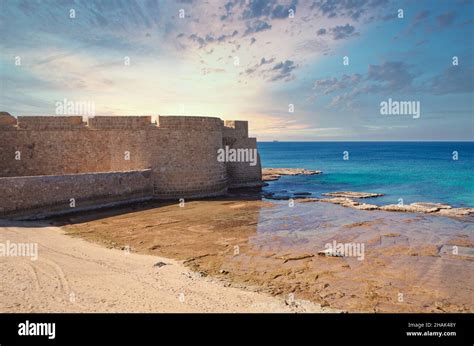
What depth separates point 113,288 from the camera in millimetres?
6492

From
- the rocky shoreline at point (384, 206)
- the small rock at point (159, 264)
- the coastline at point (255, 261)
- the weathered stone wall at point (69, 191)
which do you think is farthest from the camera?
the rocky shoreline at point (384, 206)

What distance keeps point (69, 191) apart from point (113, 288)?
9.52m

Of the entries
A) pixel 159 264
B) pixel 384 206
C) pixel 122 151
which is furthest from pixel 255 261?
pixel 122 151

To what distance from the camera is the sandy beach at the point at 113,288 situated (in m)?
5.70

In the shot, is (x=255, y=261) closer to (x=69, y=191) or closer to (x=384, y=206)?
(x=69, y=191)

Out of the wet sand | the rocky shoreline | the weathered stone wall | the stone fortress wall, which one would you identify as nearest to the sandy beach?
the wet sand

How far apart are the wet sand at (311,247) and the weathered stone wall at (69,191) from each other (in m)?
1.06

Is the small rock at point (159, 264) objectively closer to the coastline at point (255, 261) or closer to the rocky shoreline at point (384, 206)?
the coastline at point (255, 261)

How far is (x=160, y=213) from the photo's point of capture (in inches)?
Answer: 595

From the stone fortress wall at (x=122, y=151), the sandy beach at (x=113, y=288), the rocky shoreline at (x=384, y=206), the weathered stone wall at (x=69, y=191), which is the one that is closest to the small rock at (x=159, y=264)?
the sandy beach at (x=113, y=288)

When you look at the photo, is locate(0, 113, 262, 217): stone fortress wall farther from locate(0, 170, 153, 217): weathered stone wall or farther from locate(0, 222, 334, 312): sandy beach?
locate(0, 222, 334, 312): sandy beach
